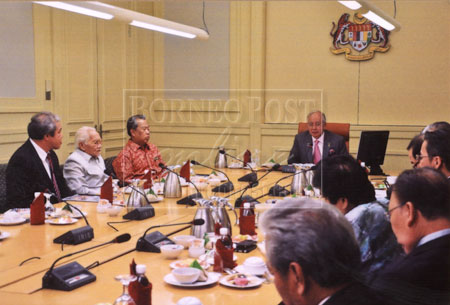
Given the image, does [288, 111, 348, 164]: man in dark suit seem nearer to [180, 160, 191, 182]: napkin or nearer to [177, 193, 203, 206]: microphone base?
[180, 160, 191, 182]: napkin

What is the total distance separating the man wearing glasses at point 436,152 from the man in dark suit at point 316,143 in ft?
7.35

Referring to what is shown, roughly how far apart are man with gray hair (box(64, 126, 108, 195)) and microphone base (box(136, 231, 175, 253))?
170 cm

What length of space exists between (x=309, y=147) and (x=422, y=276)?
12.9 feet

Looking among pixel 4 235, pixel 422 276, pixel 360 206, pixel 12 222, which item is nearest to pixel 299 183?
pixel 360 206

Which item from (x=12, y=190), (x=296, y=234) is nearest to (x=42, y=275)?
(x=296, y=234)

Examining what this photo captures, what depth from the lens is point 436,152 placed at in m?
3.09

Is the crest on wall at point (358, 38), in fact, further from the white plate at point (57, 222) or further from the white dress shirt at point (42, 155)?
the white plate at point (57, 222)

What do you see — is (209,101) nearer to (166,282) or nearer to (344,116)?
(344,116)

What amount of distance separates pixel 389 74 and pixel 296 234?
5626 mm

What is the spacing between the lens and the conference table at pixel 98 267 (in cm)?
198

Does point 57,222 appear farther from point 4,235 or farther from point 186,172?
point 186,172

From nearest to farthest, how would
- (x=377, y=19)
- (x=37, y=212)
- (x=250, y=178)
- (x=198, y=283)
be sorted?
(x=198, y=283) < (x=37, y=212) < (x=250, y=178) < (x=377, y=19)

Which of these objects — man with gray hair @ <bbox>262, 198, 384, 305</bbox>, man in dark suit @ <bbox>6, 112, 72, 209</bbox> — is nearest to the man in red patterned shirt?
man in dark suit @ <bbox>6, 112, 72, 209</bbox>

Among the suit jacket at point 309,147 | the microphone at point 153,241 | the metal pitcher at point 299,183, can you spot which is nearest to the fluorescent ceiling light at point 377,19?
the suit jacket at point 309,147
